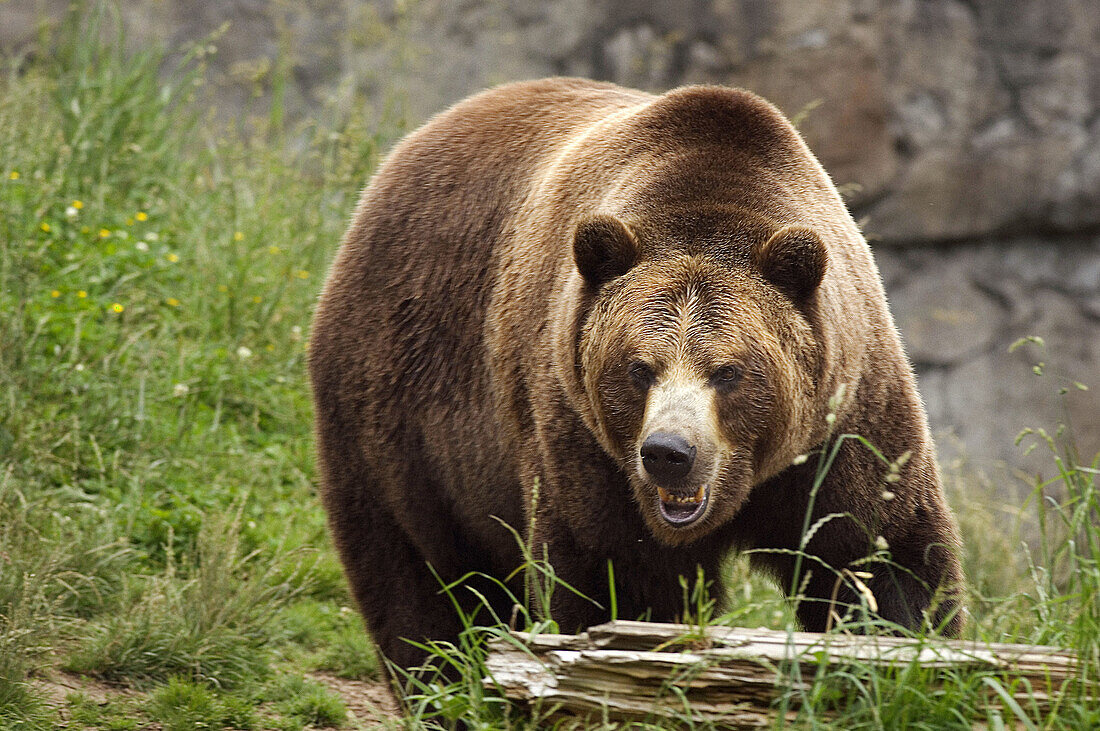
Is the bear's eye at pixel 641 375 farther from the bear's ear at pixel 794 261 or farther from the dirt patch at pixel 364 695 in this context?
the dirt patch at pixel 364 695

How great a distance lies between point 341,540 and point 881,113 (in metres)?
6.53

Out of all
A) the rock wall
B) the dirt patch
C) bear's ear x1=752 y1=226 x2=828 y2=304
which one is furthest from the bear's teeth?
the rock wall

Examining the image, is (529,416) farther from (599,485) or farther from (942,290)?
(942,290)

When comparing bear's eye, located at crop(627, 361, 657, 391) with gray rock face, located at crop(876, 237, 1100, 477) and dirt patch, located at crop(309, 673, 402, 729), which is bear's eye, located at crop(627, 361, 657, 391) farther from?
gray rock face, located at crop(876, 237, 1100, 477)

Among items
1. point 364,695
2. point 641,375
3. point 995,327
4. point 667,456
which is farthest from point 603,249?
point 995,327

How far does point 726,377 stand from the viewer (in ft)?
10.5

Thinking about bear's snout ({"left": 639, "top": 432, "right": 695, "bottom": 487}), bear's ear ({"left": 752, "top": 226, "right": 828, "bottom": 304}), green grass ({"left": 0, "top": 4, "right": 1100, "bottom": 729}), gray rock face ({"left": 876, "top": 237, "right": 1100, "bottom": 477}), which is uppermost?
bear's ear ({"left": 752, "top": 226, "right": 828, "bottom": 304})

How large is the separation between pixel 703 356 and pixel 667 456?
0.32 metres

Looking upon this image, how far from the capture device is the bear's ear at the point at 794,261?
3.22 meters

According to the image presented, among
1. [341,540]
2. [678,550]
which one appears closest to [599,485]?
[678,550]

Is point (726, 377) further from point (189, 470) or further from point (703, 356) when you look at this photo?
point (189, 470)

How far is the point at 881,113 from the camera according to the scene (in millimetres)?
9609

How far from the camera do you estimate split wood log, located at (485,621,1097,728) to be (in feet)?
8.64

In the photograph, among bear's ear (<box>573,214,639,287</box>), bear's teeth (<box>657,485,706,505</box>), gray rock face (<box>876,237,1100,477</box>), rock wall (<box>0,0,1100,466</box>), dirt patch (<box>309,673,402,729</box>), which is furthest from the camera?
gray rock face (<box>876,237,1100,477</box>)
